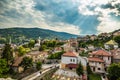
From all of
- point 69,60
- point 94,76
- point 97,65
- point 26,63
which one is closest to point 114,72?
point 94,76

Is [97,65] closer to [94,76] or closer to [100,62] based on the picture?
[100,62]

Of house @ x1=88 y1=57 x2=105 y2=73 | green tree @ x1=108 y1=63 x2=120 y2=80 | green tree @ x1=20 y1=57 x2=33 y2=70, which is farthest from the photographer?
green tree @ x1=20 y1=57 x2=33 y2=70

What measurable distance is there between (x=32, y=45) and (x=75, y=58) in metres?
72.5

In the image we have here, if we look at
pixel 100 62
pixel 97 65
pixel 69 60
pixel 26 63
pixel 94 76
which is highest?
pixel 69 60

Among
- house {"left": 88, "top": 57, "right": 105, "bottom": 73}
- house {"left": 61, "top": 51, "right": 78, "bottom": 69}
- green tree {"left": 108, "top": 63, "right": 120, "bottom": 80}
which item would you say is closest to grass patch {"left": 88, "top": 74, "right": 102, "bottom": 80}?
house {"left": 88, "top": 57, "right": 105, "bottom": 73}

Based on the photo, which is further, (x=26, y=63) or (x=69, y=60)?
(x=26, y=63)

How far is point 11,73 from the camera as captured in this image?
2426 inches

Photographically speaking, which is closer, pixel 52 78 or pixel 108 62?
pixel 52 78

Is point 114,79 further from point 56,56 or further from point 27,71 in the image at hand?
point 56,56

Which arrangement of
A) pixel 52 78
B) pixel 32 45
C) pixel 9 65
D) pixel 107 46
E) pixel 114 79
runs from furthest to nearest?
pixel 32 45, pixel 107 46, pixel 9 65, pixel 52 78, pixel 114 79

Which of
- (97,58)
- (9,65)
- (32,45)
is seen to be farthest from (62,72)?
(32,45)

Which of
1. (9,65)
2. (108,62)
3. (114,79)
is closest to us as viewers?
(114,79)

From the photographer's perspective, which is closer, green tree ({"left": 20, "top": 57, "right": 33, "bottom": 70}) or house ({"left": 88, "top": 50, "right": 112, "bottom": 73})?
house ({"left": 88, "top": 50, "right": 112, "bottom": 73})

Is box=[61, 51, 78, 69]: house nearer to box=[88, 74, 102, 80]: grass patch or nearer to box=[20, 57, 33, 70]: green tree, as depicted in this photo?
box=[88, 74, 102, 80]: grass patch
